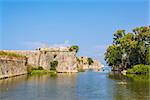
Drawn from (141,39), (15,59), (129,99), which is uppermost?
(141,39)

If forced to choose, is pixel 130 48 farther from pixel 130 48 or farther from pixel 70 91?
pixel 70 91

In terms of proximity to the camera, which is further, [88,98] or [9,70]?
[9,70]

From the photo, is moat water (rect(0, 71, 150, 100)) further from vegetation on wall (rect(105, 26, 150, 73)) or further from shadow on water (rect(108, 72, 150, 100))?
vegetation on wall (rect(105, 26, 150, 73))

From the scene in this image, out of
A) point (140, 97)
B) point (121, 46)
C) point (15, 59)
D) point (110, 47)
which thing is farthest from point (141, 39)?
point (140, 97)

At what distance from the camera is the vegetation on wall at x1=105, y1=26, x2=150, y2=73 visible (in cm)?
5800

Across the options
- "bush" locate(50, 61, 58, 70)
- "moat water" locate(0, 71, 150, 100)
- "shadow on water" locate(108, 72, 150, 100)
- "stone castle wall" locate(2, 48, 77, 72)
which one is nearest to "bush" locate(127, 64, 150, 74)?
"stone castle wall" locate(2, 48, 77, 72)

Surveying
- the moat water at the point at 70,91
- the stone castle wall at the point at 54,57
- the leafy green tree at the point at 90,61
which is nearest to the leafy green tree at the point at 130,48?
the stone castle wall at the point at 54,57

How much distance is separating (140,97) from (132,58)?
4106 centimetres

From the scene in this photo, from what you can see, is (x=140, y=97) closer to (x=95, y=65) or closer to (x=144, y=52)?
(x=144, y=52)

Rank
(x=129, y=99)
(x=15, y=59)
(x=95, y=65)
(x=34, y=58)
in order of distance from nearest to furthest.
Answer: (x=129, y=99) → (x=15, y=59) → (x=34, y=58) → (x=95, y=65)

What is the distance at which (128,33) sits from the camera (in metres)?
62.5

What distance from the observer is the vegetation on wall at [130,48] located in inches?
2283

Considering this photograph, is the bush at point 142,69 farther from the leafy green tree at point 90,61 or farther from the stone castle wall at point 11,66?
the leafy green tree at point 90,61

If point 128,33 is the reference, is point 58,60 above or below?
below
